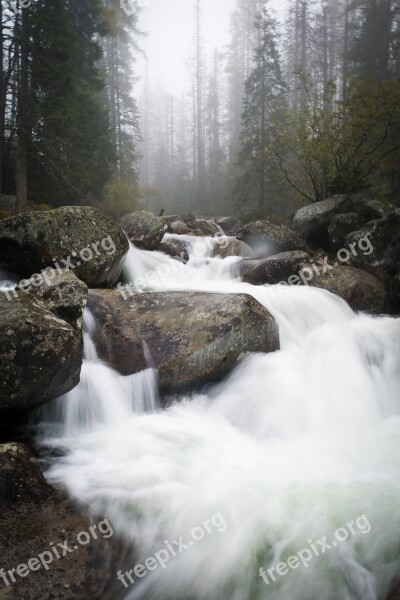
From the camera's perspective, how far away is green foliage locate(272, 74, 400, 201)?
11031mm

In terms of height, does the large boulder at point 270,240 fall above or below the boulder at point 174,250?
above

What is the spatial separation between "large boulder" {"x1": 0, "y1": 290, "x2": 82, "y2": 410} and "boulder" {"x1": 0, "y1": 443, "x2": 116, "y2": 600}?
48 cm

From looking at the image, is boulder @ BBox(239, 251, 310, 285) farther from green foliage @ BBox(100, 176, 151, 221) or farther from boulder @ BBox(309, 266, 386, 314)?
green foliage @ BBox(100, 176, 151, 221)

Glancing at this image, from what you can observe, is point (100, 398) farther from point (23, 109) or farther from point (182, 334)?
point (23, 109)

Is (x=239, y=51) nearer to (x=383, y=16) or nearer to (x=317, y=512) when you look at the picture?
(x=383, y=16)

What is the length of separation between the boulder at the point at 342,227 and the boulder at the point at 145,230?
14.9 feet

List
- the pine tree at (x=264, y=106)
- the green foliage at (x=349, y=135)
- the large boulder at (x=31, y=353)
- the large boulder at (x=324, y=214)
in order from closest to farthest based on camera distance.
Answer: the large boulder at (x=31, y=353) → the large boulder at (x=324, y=214) → the green foliage at (x=349, y=135) → the pine tree at (x=264, y=106)

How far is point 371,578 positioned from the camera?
2514mm

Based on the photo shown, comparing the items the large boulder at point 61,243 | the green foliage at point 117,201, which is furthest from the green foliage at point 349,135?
the large boulder at point 61,243

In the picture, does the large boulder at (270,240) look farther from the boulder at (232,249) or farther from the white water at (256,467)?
the white water at (256,467)

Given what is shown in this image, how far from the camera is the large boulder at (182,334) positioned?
4594 millimetres

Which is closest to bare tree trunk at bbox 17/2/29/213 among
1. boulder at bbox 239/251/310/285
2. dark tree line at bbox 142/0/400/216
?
boulder at bbox 239/251/310/285

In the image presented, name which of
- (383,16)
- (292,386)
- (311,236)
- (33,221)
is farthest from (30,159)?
(383,16)

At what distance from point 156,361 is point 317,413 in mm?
2088
